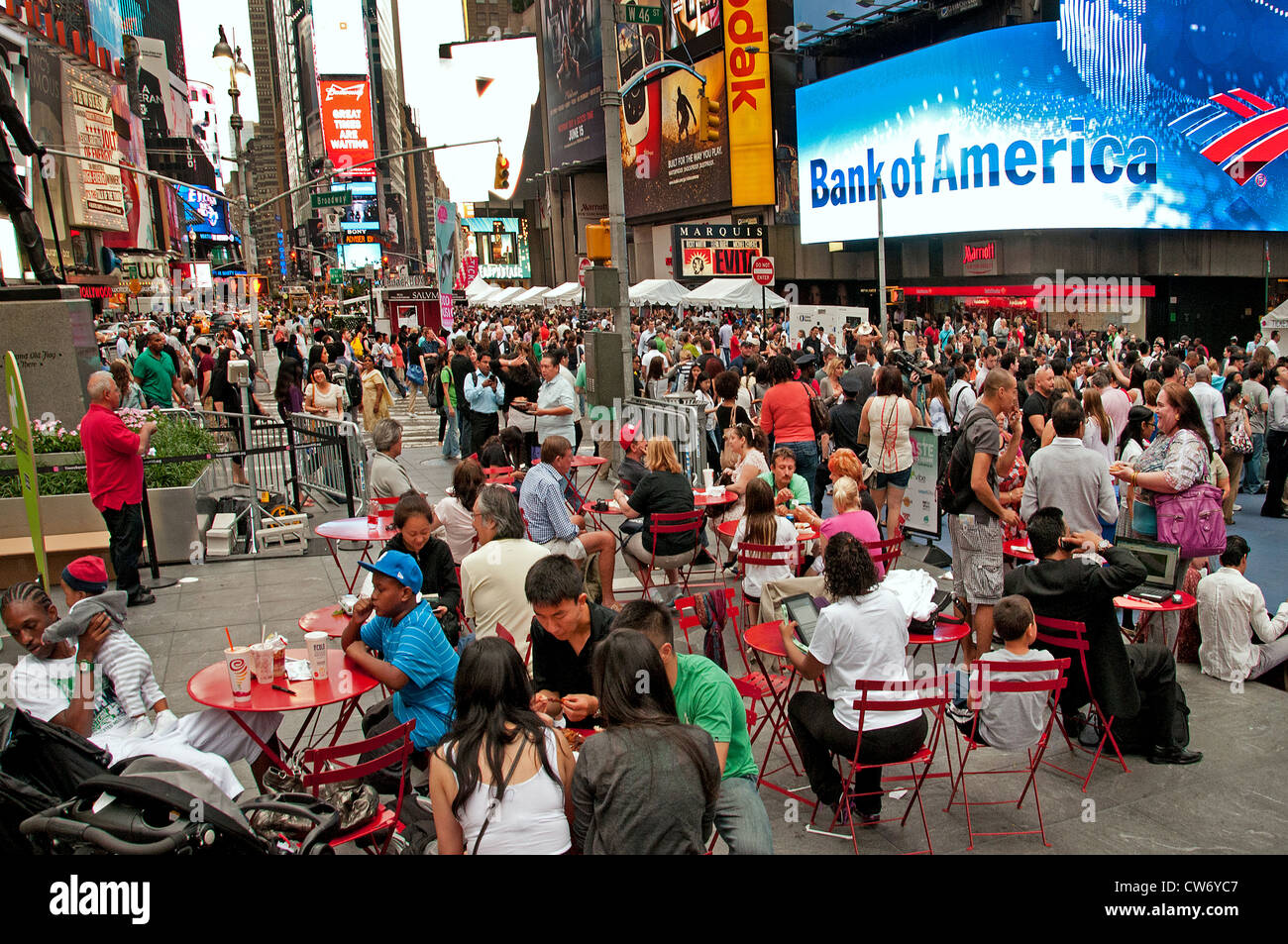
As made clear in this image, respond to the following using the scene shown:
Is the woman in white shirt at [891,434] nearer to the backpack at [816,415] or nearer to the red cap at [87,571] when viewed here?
the backpack at [816,415]

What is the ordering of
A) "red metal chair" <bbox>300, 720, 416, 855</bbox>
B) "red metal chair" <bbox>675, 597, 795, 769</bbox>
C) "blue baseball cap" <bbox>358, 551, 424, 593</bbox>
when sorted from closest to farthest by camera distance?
"red metal chair" <bbox>300, 720, 416, 855</bbox>, "blue baseball cap" <bbox>358, 551, 424, 593</bbox>, "red metal chair" <bbox>675, 597, 795, 769</bbox>

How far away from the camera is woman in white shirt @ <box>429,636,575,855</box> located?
3.45m

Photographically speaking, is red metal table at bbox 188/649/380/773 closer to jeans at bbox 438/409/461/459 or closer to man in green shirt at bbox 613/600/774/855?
man in green shirt at bbox 613/600/774/855

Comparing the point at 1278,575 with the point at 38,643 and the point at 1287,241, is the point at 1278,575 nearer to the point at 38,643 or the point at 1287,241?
the point at 38,643

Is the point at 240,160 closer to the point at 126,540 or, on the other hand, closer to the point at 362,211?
the point at 126,540

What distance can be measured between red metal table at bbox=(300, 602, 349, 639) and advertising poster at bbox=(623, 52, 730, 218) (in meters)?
46.7

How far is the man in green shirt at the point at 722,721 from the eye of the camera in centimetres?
392

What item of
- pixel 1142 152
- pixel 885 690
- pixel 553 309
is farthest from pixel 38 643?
pixel 553 309

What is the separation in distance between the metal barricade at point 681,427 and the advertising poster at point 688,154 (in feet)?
129

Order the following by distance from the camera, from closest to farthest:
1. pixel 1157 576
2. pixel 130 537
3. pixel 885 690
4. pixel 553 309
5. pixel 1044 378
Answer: pixel 885 690, pixel 1157 576, pixel 130 537, pixel 1044 378, pixel 553 309

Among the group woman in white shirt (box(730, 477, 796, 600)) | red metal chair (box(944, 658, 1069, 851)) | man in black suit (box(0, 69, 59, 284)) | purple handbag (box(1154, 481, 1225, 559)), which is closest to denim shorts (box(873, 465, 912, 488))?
purple handbag (box(1154, 481, 1225, 559))

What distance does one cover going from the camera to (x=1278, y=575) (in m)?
9.27

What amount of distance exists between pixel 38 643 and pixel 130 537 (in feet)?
14.1

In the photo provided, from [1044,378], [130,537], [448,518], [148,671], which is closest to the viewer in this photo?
[148,671]
